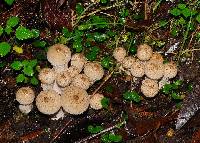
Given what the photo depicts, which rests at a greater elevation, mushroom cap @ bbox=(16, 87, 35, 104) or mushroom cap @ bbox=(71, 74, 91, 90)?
mushroom cap @ bbox=(71, 74, 91, 90)

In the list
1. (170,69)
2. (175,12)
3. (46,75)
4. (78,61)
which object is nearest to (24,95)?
(46,75)

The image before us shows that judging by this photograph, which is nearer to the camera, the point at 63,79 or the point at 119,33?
the point at 63,79

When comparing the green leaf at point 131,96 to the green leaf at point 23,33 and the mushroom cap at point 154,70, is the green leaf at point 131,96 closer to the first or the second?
the mushroom cap at point 154,70

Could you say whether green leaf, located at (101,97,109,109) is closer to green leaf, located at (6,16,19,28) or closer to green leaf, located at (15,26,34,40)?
green leaf, located at (15,26,34,40)

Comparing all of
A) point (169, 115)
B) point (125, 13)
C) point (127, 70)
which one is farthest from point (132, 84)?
point (125, 13)

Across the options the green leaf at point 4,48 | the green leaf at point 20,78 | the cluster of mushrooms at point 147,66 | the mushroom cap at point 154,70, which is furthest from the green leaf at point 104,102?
the green leaf at point 4,48

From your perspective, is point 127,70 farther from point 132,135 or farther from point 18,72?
point 18,72

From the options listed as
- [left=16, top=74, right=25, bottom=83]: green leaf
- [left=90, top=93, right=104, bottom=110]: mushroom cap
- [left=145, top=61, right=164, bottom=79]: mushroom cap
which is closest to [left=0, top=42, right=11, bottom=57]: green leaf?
[left=16, top=74, right=25, bottom=83]: green leaf
